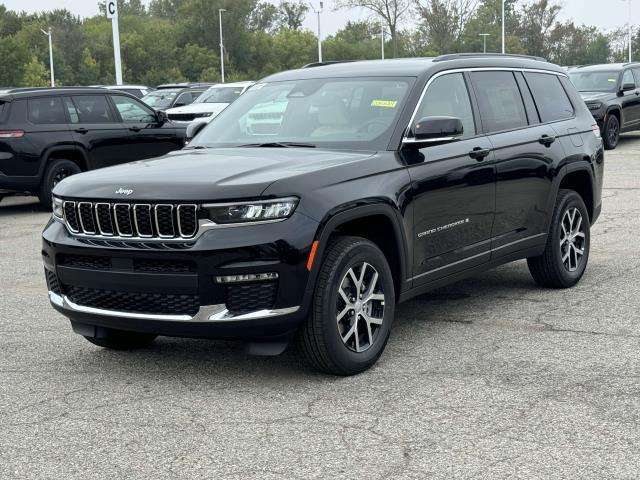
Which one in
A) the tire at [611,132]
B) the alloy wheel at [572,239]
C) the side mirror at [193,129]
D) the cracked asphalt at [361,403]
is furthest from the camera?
the tire at [611,132]

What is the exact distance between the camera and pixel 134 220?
524 cm

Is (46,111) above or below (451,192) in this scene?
above

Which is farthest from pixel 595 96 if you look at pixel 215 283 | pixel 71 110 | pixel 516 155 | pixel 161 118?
pixel 215 283

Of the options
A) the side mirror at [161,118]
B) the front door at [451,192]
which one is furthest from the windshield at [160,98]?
the front door at [451,192]

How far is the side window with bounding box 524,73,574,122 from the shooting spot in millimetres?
7617

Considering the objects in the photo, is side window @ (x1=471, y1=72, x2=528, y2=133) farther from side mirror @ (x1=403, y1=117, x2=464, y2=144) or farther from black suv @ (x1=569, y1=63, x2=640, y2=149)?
black suv @ (x1=569, y1=63, x2=640, y2=149)

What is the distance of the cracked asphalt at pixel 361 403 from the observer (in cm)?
426

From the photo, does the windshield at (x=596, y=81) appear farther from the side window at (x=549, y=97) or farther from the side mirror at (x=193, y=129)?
the side mirror at (x=193, y=129)

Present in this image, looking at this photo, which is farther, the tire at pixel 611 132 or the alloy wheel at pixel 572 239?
the tire at pixel 611 132

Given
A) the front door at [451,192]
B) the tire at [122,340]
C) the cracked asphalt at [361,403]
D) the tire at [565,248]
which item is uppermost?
the front door at [451,192]

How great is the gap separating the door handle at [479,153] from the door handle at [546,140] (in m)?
0.83

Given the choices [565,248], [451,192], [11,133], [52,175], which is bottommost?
[565,248]

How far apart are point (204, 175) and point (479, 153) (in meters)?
2.04

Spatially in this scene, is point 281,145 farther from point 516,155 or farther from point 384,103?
point 516,155
